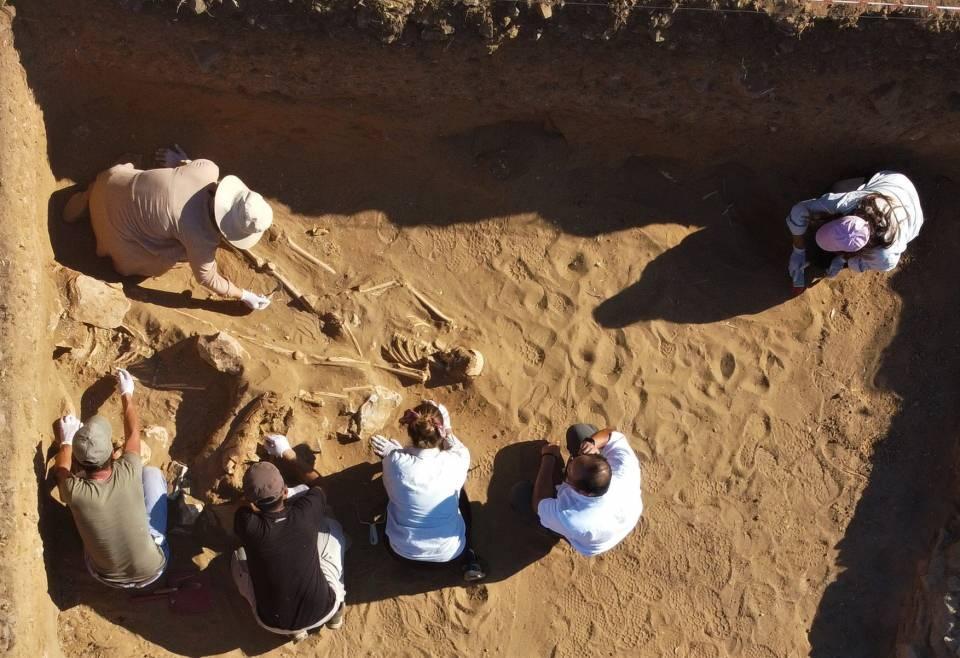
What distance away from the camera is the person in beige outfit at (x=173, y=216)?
14.7 feet

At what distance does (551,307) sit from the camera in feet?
17.7

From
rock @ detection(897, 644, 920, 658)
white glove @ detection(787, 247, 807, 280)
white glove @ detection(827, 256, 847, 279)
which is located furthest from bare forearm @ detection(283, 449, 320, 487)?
rock @ detection(897, 644, 920, 658)

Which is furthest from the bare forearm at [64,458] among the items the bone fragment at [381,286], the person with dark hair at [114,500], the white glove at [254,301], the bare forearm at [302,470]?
the bone fragment at [381,286]

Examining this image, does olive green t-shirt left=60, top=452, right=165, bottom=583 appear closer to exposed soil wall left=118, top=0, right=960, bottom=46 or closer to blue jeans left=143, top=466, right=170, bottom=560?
blue jeans left=143, top=466, right=170, bottom=560

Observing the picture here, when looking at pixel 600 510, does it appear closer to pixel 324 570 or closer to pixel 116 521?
pixel 324 570

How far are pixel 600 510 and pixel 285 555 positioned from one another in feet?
6.19

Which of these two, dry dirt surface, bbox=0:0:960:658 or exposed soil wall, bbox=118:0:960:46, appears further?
dry dirt surface, bbox=0:0:960:658

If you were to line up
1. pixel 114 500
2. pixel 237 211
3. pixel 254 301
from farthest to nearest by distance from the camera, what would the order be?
1. pixel 254 301
2. pixel 237 211
3. pixel 114 500

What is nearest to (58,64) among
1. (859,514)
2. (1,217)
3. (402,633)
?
(1,217)

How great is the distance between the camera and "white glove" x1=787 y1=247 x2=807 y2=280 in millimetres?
5312

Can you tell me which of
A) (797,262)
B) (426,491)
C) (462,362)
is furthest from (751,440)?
(426,491)

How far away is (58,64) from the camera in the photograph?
15.5 feet

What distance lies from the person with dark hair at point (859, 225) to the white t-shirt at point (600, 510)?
79.1 inches

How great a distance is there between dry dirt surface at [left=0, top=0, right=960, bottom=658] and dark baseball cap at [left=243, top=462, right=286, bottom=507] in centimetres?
74
